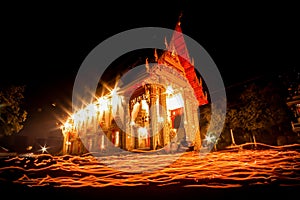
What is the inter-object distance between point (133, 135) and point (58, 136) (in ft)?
107

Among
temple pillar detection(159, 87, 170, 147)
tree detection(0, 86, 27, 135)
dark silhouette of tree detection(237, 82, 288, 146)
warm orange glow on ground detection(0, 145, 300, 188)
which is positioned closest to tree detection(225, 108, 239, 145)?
dark silhouette of tree detection(237, 82, 288, 146)

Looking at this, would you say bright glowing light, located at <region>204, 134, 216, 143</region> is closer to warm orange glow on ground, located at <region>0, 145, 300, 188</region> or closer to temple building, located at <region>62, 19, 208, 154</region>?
temple building, located at <region>62, 19, 208, 154</region>

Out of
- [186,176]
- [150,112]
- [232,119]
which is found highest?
[150,112]

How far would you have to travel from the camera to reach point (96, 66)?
17844 millimetres

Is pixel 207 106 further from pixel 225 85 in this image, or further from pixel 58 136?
pixel 58 136

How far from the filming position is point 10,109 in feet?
52.2

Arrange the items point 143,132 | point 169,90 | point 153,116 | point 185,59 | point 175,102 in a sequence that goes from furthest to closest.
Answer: point 185,59, point 175,102, point 143,132, point 169,90, point 153,116

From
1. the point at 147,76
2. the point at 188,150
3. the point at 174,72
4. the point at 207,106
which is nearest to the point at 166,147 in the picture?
the point at 188,150

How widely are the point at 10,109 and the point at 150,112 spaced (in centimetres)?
1319

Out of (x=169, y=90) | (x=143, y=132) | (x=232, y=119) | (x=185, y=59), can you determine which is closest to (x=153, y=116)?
(x=143, y=132)

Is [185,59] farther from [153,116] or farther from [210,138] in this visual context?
[153,116]

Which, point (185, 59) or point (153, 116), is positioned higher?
point (185, 59)

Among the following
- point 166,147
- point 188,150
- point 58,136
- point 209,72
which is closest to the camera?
point 166,147

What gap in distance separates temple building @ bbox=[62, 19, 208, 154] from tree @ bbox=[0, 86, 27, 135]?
21.1 ft
